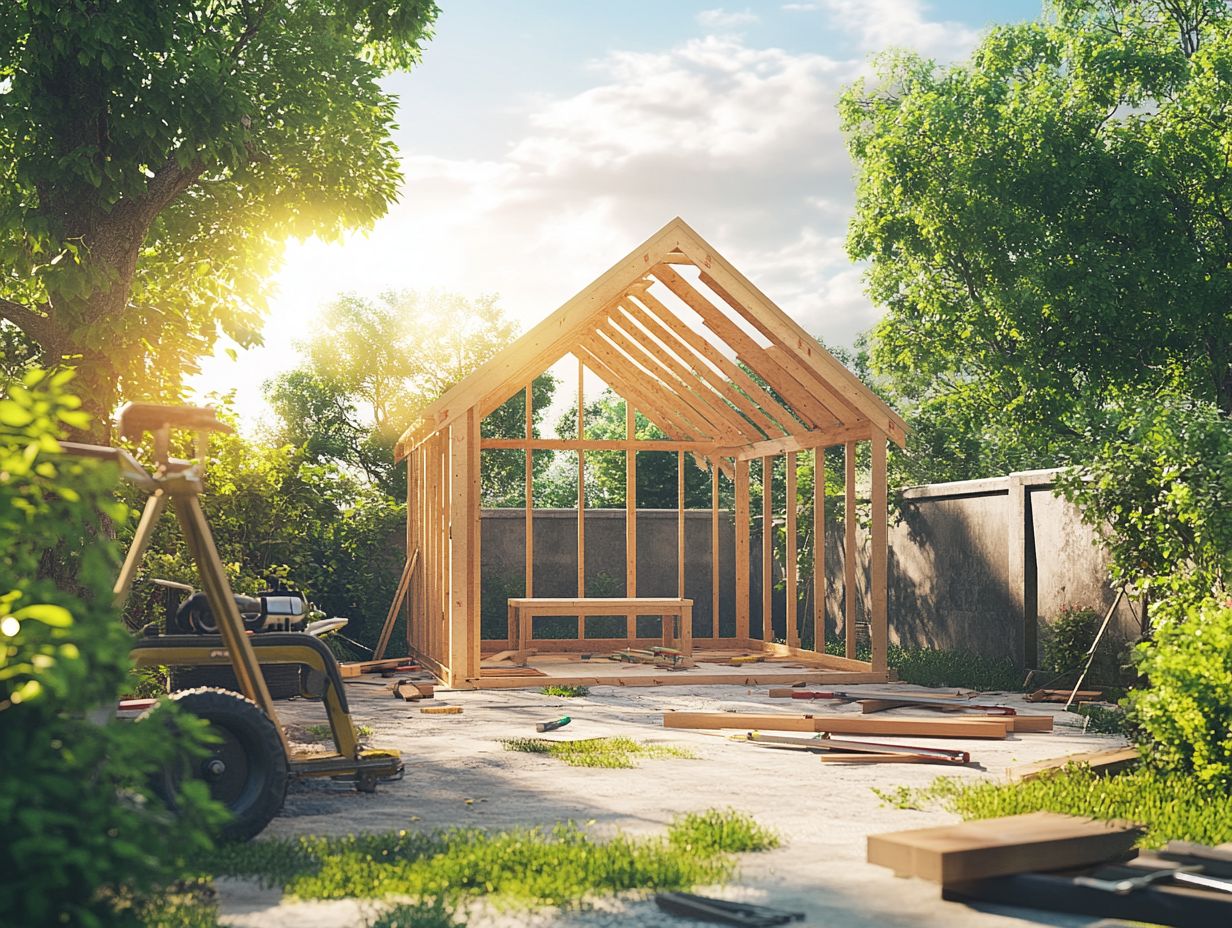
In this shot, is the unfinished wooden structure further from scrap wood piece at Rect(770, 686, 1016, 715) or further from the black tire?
the black tire

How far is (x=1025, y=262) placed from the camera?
18.9 metres

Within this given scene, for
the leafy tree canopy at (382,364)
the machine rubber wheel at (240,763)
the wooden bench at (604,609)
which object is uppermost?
the leafy tree canopy at (382,364)

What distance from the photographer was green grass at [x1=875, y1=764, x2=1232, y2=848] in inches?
199

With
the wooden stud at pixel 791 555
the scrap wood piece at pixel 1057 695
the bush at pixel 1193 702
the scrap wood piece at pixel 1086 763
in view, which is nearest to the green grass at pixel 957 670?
the scrap wood piece at pixel 1057 695

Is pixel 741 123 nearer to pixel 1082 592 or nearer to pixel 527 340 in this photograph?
pixel 527 340

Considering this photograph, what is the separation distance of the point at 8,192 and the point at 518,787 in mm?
7592

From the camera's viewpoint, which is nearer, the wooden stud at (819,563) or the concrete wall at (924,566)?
the concrete wall at (924,566)

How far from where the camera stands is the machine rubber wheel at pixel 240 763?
5.00 m

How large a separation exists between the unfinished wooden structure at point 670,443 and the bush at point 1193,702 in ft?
20.4

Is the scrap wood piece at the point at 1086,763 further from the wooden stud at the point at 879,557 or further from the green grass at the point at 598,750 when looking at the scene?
the wooden stud at the point at 879,557

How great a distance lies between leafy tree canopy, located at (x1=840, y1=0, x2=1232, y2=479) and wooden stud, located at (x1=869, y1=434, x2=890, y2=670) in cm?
514

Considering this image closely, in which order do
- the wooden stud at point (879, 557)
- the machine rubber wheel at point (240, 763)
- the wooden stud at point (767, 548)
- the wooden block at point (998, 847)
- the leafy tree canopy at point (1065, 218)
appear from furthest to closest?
the leafy tree canopy at point (1065, 218), the wooden stud at point (767, 548), the wooden stud at point (879, 557), the machine rubber wheel at point (240, 763), the wooden block at point (998, 847)

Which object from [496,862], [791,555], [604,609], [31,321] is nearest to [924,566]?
[791,555]

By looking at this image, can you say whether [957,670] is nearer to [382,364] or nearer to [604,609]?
[604,609]
